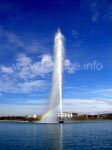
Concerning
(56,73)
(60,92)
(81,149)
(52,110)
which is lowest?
(81,149)

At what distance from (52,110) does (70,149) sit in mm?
64934

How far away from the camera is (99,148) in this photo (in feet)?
133

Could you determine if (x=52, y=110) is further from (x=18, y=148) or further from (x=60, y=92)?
(x=18, y=148)

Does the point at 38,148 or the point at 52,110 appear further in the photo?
the point at 52,110

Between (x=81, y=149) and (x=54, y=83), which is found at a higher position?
(x=54, y=83)

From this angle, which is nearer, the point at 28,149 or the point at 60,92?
the point at 28,149

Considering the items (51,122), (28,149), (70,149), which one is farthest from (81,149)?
(51,122)

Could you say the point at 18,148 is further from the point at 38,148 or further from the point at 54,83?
the point at 54,83

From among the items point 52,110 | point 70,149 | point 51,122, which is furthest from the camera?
point 51,122

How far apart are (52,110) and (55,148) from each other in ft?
210

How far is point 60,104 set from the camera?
10406 cm

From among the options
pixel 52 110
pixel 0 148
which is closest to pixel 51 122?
pixel 52 110

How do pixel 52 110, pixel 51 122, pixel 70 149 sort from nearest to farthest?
pixel 70 149 → pixel 52 110 → pixel 51 122

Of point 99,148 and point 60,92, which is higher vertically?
point 60,92
